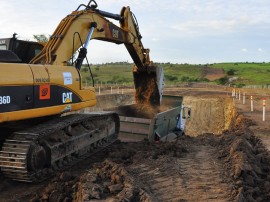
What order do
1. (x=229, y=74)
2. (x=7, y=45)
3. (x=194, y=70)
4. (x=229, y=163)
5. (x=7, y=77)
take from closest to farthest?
(x=7, y=77) < (x=229, y=163) < (x=7, y=45) < (x=229, y=74) < (x=194, y=70)

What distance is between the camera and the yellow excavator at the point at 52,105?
6375 mm

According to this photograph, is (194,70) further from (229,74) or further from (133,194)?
(133,194)

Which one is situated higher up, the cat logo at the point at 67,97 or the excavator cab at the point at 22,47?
the excavator cab at the point at 22,47

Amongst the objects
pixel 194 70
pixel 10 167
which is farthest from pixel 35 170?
pixel 194 70

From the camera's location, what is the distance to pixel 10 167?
254 inches

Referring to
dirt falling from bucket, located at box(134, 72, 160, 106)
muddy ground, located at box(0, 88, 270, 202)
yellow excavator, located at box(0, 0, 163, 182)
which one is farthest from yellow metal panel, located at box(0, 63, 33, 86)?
dirt falling from bucket, located at box(134, 72, 160, 106)

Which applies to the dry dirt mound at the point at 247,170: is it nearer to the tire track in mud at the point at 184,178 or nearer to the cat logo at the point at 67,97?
the tire track in mud at the point at 184,178

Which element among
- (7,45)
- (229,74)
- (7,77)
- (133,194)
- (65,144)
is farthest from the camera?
(229,74)

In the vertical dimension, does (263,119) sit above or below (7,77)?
below

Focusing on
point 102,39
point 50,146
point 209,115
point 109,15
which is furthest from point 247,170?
point 209,115

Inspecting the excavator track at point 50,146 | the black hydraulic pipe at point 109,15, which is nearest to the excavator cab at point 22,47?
the excavator track at point 50,146

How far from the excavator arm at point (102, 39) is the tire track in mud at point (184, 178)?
2918 millimetres

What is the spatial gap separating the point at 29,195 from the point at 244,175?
11.6ft

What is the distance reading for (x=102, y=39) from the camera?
1030 centimetres
